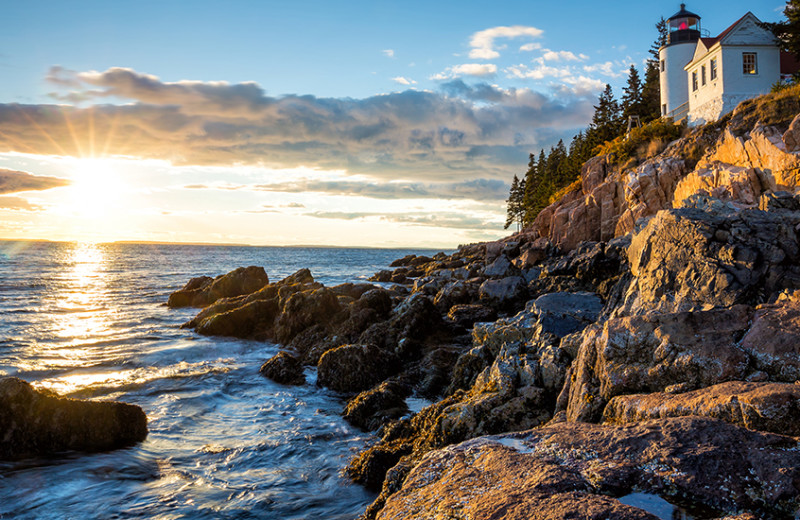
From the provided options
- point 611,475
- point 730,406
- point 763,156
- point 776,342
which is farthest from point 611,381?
point 763,156

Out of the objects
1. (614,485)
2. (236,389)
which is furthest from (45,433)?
(614,485)

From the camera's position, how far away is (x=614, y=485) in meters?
4.16

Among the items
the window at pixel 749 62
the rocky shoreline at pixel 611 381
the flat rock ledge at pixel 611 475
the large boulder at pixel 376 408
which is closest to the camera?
the flat rock ledge at pixel 611 475

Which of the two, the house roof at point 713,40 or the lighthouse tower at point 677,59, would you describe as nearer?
the house roof at point 713,40

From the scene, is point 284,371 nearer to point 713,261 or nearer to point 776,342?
point 713,261

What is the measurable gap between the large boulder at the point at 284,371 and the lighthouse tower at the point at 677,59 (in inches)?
1476

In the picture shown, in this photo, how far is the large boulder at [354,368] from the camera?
550 inches

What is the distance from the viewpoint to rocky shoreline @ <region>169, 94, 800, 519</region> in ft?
13.6

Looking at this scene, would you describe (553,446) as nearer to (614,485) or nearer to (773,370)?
(614,485)

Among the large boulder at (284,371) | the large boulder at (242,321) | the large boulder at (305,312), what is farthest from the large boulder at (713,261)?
the large boulder at (242,321)

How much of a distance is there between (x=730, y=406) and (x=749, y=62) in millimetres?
36368

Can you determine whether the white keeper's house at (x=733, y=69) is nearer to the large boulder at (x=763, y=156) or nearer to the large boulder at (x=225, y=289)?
the large boulder at (x=763, y=156)

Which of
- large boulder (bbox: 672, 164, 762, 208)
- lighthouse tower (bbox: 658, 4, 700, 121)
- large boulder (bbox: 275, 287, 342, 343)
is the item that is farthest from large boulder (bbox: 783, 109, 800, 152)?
large boulder (bbox: 275, 287, 342, 343)

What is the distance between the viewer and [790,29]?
29438 mm
